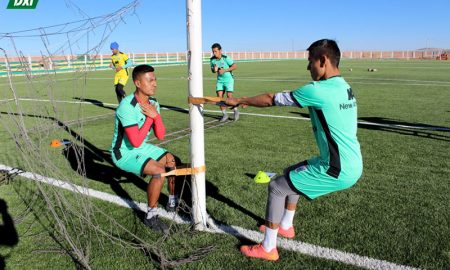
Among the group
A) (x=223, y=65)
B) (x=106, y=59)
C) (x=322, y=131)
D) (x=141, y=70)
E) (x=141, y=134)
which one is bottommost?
(x=141, y=134)

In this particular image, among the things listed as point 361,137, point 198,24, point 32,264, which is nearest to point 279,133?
point 361,137

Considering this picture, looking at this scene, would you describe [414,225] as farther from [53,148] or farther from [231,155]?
[53,148]

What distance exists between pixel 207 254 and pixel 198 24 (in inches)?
84.3

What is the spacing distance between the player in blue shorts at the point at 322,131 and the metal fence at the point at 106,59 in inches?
54.8

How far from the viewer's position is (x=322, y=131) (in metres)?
3.15

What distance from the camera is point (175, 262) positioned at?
3287mm

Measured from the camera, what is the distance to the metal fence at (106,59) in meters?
3.36

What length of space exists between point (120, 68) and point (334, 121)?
10.8m

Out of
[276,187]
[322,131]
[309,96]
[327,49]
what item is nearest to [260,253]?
[276,187]

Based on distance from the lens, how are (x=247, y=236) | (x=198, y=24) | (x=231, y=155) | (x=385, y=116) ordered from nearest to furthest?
(x=198, y=24) → (x=247, y=236) → (x=231, y=155) → (x=385, y=116)

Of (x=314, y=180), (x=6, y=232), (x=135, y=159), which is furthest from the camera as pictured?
(x=135, y=159)

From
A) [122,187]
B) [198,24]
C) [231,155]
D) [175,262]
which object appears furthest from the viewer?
[231,155]

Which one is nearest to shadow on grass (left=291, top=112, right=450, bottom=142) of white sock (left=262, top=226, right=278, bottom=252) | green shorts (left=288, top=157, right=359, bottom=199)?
green shorts (left=288, top=157, right=359, bottom=199)

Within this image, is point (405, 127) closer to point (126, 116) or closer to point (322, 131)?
point (322, 131)
